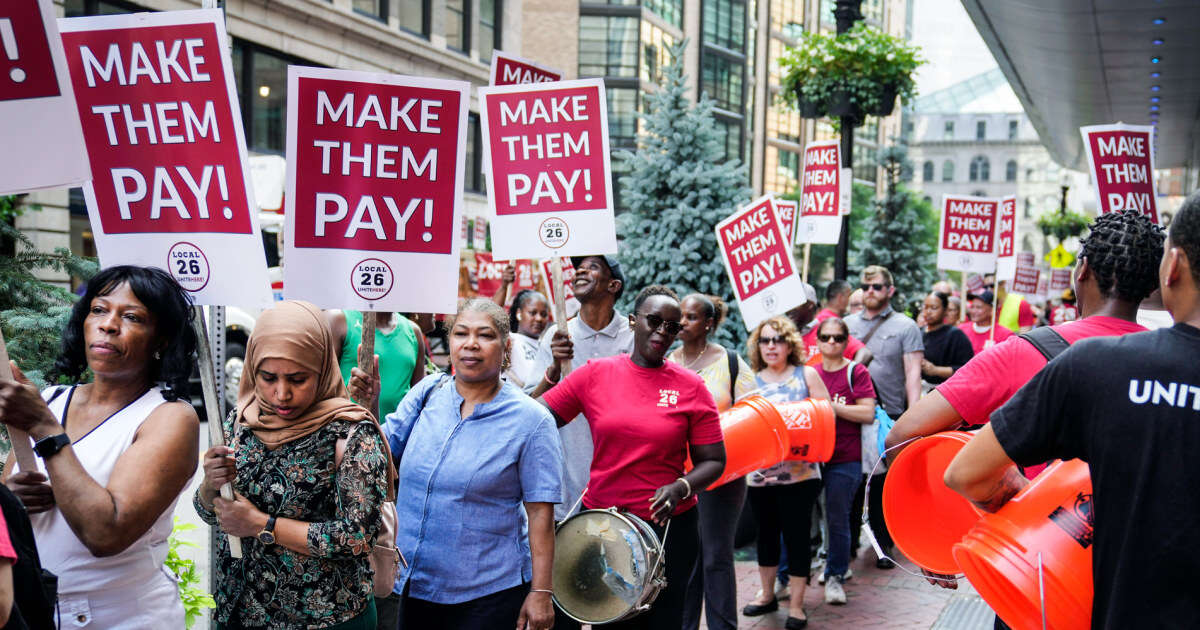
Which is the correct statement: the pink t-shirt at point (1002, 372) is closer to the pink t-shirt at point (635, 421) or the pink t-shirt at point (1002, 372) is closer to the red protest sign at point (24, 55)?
the pink t-shirt at point (635, 421)

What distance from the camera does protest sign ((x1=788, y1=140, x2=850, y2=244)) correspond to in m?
12.0

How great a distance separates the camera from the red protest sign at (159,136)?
12.8ft

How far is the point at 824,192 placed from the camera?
12164 mm

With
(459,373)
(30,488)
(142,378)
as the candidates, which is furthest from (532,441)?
(30,488)

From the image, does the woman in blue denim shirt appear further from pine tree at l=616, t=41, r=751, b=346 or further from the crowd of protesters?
pine tree at l=616, t=41, r=751, b=346

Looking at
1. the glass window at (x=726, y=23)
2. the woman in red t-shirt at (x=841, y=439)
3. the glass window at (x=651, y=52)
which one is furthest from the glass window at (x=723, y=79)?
the woman in red t-shirt at (x=841, y=439)

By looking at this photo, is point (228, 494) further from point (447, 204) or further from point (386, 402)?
point (386, 402)

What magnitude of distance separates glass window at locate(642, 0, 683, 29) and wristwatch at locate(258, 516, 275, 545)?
50.2m

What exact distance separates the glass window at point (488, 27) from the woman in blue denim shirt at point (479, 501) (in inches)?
1054

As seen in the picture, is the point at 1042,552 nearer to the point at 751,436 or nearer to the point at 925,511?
the point at 925,511

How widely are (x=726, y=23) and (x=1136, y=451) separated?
60.4 m

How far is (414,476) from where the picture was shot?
3971 millimetres

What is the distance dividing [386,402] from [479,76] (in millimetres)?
23496

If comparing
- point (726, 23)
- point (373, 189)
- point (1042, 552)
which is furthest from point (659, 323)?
point (726, 23)
